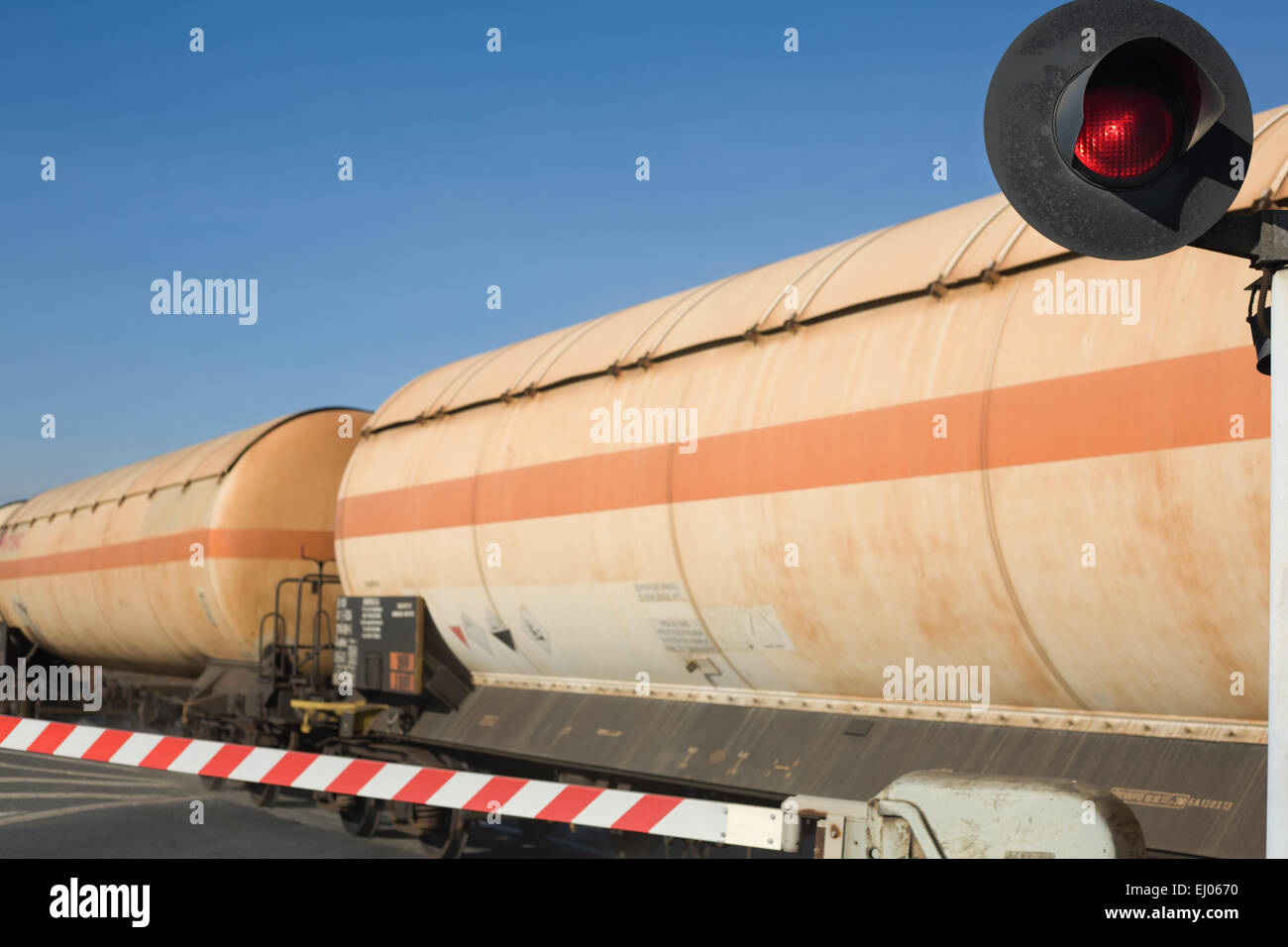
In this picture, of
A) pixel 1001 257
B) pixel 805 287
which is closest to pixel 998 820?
pixel 1001 257

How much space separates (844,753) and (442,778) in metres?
2.06

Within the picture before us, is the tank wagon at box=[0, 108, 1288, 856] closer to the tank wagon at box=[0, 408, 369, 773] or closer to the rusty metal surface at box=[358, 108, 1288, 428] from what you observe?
the rusty metal surface at box=[358, 108, 1288, 428]

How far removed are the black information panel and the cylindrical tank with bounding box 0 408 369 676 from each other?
2072mm

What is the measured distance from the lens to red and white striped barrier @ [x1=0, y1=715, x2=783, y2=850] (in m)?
4.31

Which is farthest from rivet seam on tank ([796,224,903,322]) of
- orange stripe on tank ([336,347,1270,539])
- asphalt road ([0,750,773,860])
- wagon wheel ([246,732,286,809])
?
wagon wheel ([246,732,286,809])

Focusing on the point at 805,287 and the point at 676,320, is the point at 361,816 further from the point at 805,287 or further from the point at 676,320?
the point at 805,287

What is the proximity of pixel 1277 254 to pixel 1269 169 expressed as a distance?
2443 mm

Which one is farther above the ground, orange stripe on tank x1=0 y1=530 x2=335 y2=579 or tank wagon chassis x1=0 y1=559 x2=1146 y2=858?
orange stripe on tank x1=0 y1=530 x2=335 y2=579

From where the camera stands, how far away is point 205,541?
12.2 metres

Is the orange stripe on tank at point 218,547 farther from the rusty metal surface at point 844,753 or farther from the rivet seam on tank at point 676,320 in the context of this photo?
the rivet seam on tank at point 676,320

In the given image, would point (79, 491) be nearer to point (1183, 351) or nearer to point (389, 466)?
point (389, 466)

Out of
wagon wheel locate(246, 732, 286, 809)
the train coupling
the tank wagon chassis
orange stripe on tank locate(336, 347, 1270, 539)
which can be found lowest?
wagon wheel locate(246, 732, 286, 809)
